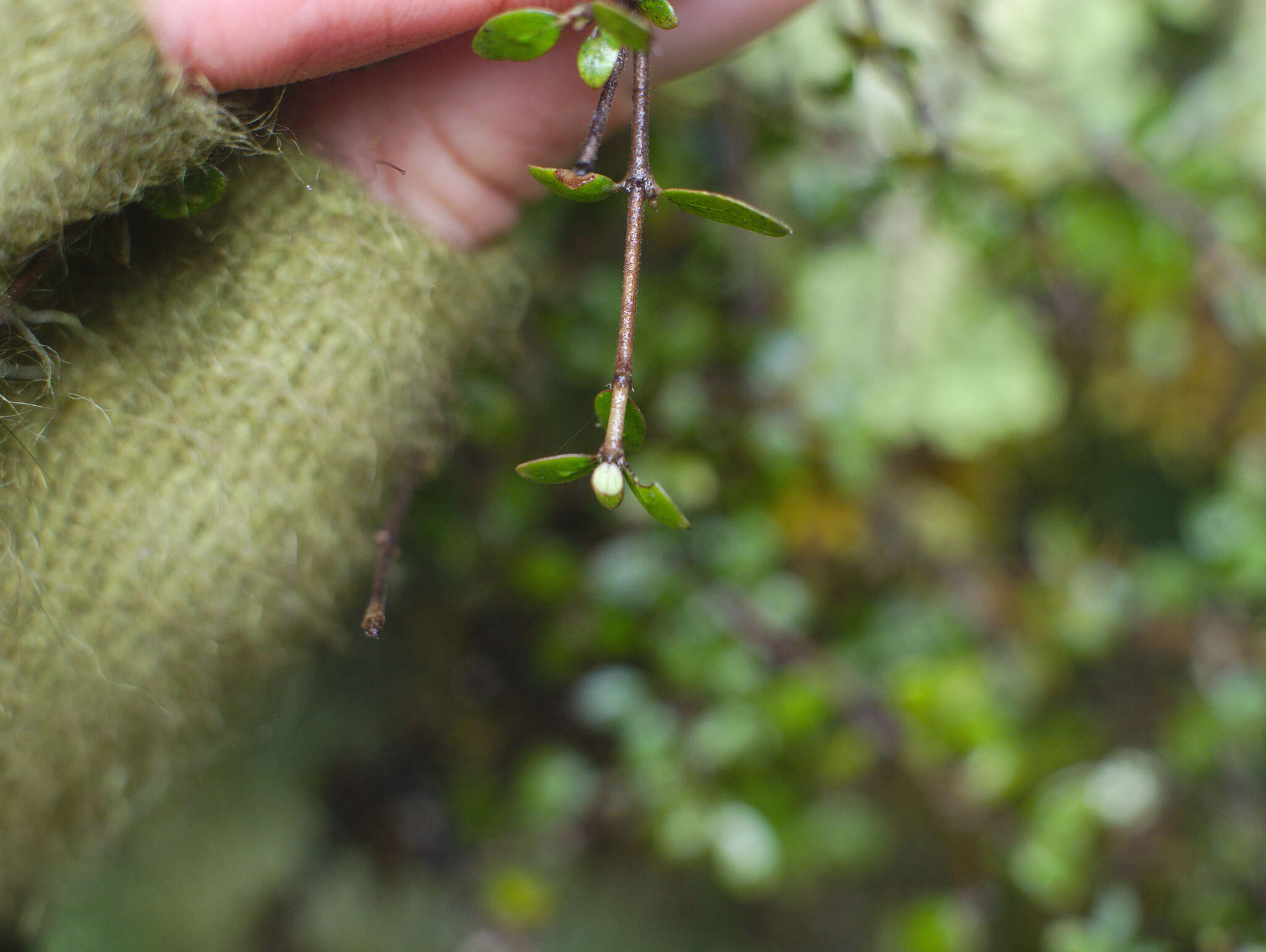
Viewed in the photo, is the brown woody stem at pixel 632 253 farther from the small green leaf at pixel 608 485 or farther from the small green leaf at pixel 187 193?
the small green leaf at pixel 187 193

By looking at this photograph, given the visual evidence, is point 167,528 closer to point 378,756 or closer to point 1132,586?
point 378,756

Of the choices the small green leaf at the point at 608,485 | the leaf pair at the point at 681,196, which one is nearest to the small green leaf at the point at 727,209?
the leaf pair at the point at 681,196

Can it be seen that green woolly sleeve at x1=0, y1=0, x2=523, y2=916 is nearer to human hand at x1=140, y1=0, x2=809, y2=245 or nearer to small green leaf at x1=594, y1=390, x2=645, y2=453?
human hand at x1=140, y1=0, x2=809, y2=245

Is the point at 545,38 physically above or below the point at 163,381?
above

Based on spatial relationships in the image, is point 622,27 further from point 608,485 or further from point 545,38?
point 608,485

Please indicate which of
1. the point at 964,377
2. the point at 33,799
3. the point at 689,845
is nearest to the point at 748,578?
the point at 689,845

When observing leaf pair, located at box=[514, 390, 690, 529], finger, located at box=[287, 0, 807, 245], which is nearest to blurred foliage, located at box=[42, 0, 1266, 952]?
finger, located at box=[287, 0, 807, 245]

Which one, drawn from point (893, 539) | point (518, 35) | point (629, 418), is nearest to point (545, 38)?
point (518, 35)
